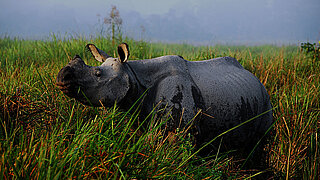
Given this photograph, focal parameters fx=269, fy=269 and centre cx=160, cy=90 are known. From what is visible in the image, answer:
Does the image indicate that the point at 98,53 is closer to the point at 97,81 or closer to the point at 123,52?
the point at 123,52

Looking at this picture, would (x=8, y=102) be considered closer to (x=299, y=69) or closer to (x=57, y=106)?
(x=57, y=106)

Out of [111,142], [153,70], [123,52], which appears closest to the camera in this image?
[111,142]

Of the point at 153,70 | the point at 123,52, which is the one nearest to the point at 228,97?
the point at 153,70

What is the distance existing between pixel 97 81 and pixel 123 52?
394 millimetres

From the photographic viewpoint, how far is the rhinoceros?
2.55 m

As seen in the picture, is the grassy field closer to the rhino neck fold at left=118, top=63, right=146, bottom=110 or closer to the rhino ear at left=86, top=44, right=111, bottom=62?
the rhino neck fold at left=118, top=63, right=146, bottom=110

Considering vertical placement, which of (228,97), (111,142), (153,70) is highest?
(153,70)

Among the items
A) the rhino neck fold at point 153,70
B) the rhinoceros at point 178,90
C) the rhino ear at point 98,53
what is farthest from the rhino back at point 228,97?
the rhino ear at point 98,53

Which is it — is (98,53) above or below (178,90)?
above

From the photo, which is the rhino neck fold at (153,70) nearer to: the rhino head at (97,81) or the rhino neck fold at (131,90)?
the rhino neck fold at (131,90)

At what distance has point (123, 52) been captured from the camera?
2682 mm

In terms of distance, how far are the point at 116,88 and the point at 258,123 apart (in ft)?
6.13

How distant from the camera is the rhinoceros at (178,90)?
2.55m

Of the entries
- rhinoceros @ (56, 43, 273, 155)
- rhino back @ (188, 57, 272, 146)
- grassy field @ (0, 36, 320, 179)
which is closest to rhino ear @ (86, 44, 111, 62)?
rhinoceros @ (56, 43, 273, 155)
